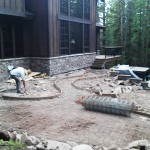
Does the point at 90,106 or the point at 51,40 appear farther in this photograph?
the point at 51,40

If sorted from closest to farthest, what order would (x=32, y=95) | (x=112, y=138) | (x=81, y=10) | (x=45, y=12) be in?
(x=112, y=138) → (x=32, y=95) → (x=45, y=12) → (x=81, y=10)

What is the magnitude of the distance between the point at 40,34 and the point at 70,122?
925 centimetres

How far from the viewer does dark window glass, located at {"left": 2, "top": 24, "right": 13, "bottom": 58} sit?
13.6m

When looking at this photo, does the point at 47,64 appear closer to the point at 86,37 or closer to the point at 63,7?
the point at 63,7

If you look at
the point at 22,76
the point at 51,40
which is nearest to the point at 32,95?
the point at 22,76

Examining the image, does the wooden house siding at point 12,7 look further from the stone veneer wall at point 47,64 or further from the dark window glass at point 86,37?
the dark window glass at point 86,37

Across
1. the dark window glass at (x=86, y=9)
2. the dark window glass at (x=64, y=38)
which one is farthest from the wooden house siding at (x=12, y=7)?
the dark window glass at (x=86, y=9)

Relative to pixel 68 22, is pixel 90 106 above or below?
below

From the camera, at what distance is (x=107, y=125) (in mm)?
6715

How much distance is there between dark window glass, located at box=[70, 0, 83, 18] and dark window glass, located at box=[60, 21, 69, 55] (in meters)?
1.13

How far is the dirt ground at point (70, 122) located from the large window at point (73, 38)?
7471 mm

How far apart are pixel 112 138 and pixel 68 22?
12024mm

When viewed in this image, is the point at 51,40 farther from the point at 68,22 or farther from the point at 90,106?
the point at 90,106

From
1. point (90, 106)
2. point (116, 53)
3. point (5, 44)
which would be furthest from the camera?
point (116, 53)
